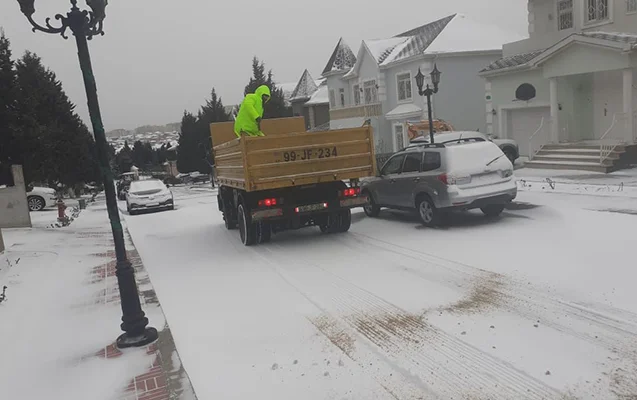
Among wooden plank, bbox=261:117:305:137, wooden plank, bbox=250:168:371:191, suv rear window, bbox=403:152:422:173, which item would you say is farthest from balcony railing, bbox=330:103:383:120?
wooden plank, bbox=250:168:371:191

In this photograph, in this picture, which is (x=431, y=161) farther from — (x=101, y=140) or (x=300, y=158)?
(x=101, y=140)

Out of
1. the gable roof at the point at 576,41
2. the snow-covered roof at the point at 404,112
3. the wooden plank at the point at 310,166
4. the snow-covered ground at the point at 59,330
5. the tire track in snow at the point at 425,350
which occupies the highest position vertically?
the gable roof at the point at 576,41

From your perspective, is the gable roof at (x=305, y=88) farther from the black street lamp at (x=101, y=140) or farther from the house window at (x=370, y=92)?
the black street lamp at (x=101, y=140)

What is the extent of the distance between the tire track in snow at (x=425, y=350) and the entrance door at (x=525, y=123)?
17.8 metres

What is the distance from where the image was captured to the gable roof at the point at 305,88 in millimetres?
52281

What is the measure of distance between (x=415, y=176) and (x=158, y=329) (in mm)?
6548

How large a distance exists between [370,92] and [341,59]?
25.7 feet

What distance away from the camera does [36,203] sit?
22.8m

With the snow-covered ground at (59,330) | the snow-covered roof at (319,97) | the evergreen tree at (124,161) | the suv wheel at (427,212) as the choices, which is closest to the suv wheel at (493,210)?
the suv wheel at (427,212)

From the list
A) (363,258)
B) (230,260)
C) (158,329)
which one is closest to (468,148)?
(363,258)

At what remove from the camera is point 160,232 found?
14.0 meters

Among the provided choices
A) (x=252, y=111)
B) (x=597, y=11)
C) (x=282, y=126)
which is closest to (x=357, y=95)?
(x=597, y=11)

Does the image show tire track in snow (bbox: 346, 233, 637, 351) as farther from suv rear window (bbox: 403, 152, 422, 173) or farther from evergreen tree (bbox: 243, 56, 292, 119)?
evergreen tree (bbox: 243, 56, 292, 119)

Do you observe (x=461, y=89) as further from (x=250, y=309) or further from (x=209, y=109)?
(x=209, y=109)
